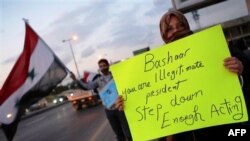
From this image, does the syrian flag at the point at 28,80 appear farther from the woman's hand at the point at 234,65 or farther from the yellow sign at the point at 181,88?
the woman's hand at the point at 234,65

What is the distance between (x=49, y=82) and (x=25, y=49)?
608mm

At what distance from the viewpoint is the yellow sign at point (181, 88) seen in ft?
8.88

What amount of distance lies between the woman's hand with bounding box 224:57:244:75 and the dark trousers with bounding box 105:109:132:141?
4.38 meters

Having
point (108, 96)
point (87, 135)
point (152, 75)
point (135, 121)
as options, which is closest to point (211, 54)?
point (152, 75)

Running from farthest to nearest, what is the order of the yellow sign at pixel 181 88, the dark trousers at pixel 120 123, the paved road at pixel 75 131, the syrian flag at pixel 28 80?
the paved road at pixel 75 131, the dark trousers at pixel 120 123, the syrian flag at pixel 28 80, the yellow sign at pixel 181 88

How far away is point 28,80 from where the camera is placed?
5.69 meters

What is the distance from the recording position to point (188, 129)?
2814 millimetres

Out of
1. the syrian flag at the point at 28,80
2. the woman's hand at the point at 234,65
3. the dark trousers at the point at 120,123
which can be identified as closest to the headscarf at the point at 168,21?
the woman's hand at the point at 234,65

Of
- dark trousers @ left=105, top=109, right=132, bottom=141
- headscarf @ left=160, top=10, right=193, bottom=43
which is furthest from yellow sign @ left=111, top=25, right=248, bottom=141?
dark trousers @ left=105, top=109, right=132, bottom=141

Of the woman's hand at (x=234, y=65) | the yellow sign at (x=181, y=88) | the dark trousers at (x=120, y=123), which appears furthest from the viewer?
the dark trousers at (x=120, y=123)

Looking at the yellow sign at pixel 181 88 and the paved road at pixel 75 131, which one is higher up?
the yellow sign at pixel 181 88

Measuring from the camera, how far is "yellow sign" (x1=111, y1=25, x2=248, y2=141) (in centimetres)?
271

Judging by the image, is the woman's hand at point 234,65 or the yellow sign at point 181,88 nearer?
the woman's hand at point 234,65

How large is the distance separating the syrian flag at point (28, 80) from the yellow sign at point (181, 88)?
2715 millimetres
